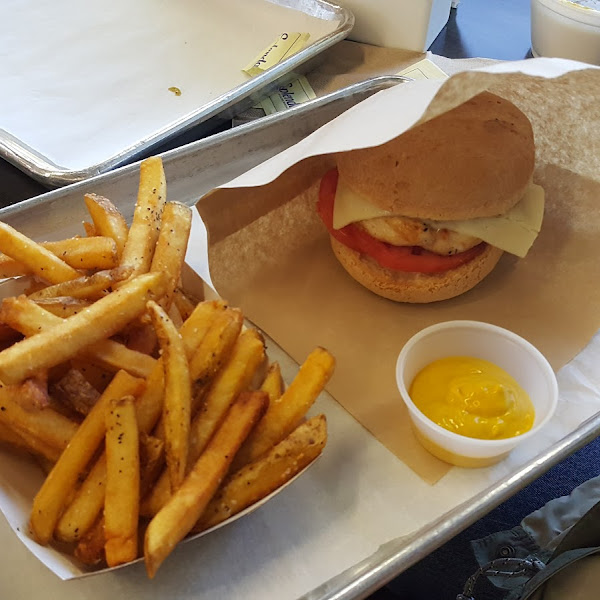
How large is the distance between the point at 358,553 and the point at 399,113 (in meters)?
0.91

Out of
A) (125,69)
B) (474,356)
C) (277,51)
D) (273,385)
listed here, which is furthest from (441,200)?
(125,69)

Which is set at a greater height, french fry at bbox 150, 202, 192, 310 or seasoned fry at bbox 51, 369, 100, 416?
french fry at bbox 150, 202, 192, 310

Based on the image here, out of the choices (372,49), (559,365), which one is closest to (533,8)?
(372,49)

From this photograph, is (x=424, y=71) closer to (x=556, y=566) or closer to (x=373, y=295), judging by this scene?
(x=373, y=295)

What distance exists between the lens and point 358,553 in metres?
1.23

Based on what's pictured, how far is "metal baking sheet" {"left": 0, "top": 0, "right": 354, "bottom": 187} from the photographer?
7.82ft

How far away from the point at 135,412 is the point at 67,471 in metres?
0.15

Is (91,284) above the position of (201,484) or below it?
above

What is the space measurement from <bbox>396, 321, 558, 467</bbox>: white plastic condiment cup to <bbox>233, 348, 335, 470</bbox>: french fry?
284 millimetres

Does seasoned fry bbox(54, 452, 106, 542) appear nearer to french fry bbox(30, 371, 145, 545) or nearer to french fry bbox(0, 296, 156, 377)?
french fry bbox(30, 371, 145, 545)

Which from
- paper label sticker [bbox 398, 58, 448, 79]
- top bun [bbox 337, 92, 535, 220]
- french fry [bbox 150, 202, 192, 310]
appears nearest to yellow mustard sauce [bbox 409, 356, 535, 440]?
top bun [bbox 337, 92, 535, 220]

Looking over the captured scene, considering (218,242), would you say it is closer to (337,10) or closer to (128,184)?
(128,184)

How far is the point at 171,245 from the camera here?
52.4 inches

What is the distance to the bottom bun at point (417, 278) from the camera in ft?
5.47
